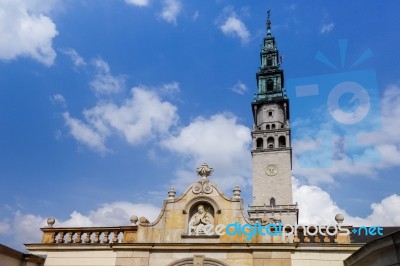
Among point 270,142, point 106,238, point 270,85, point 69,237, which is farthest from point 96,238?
point 270,85

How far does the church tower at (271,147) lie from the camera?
6644 centimetres

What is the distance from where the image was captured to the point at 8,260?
55.0ft

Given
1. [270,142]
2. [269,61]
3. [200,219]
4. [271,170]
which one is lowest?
[200,219]

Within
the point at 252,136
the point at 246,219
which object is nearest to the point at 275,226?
the point at 246,219

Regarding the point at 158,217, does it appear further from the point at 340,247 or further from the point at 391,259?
the point at 391,259

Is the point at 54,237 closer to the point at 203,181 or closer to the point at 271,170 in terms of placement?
the point at 203,181

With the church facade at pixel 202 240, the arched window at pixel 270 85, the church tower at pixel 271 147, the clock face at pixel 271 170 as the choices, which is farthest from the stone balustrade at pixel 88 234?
the arched window at pixel 270 85

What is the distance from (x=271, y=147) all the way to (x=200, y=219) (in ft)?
182

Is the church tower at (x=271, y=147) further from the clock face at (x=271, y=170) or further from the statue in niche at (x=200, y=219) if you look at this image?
the statue in niche at (x=200, y=219)

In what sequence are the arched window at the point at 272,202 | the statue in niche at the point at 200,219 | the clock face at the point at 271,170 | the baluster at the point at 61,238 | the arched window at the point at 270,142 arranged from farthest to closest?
the arched window at the point at 270,142 → the clock face at the point at 271,170 → the arched window at the point at 272,202 → the baluster at the point at 61,238 → the statue in niche at the point at 200,219

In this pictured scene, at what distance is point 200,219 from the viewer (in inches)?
748

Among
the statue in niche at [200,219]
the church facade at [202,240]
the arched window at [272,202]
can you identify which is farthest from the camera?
the arched window at [272,202]

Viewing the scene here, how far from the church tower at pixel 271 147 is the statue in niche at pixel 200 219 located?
44.2 m

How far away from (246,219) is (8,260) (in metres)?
10.7
